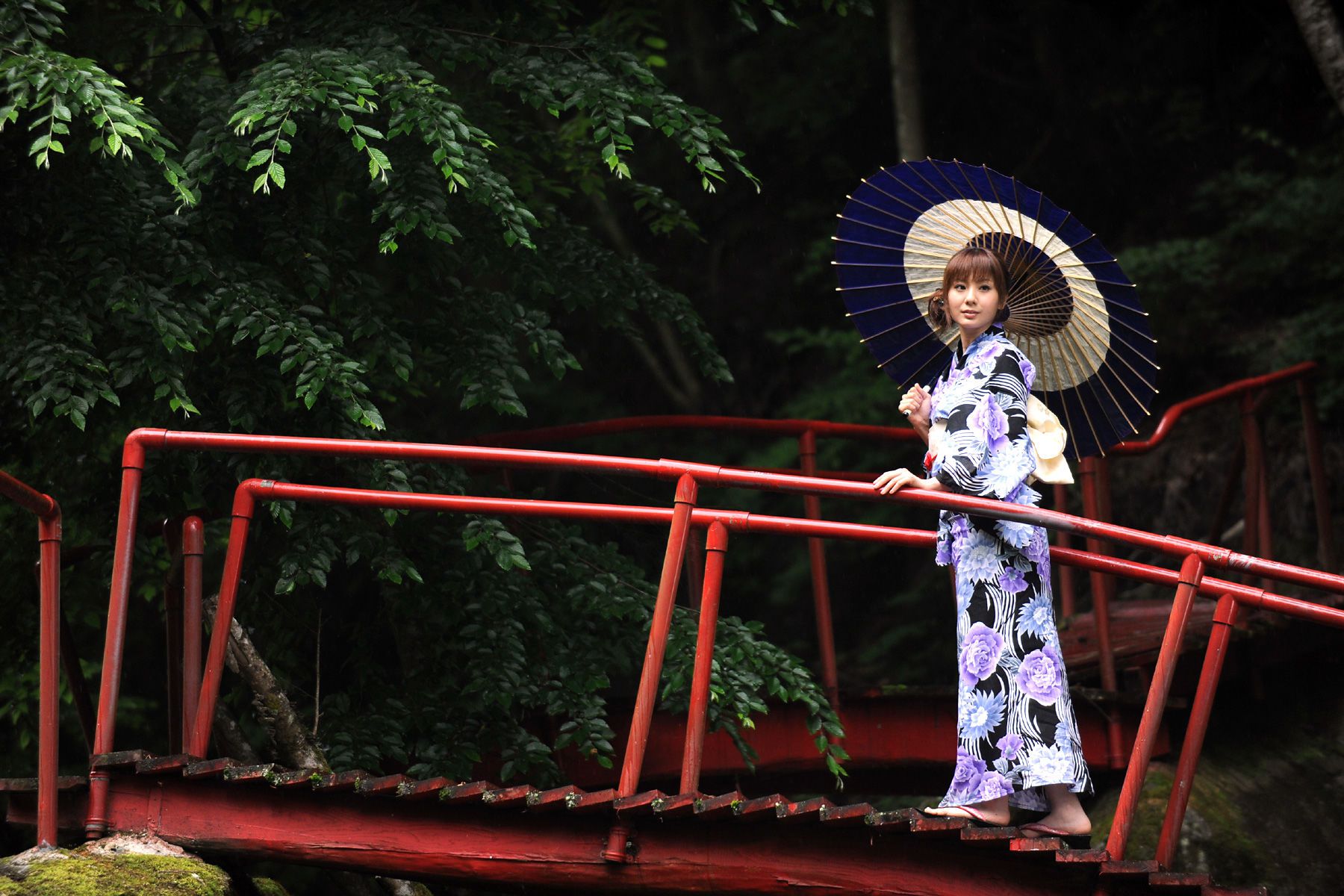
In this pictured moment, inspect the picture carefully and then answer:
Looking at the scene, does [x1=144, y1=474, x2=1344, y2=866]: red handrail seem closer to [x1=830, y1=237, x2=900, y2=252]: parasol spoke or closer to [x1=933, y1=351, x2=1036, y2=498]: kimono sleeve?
[x1=933, y1=351, x2=1036, y2=498]: kimono sleeve

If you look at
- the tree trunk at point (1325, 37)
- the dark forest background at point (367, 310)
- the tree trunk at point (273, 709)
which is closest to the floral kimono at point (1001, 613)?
the dark forest background at point (367, 310)

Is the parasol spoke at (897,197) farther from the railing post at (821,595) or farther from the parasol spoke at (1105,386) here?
the railing post at (821,595)

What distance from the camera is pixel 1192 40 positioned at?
405 inches

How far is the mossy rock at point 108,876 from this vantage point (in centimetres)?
331

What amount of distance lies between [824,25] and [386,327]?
768 cm

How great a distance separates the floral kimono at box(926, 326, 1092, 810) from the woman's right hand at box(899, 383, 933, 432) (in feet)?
0.39

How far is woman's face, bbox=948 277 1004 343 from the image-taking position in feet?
12.3

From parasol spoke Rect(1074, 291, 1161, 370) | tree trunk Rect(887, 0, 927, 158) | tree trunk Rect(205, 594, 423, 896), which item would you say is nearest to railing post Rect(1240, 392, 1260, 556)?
parasol spoke Rect(1074, 291, 1161, 370)

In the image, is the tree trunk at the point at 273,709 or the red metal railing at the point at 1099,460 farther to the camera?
the red metal railing at the point at 1099,460

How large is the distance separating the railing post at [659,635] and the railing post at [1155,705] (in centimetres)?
124

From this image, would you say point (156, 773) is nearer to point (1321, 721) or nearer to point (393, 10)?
point (393, 10)

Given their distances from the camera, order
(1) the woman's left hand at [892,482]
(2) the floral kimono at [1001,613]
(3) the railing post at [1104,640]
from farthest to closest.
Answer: (3) the railing post at [1104,640]
(2) the floral kimono at [1001,613]
(1) the woman's left hand at [892,482]

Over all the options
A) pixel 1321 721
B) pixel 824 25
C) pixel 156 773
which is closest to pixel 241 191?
pixel 156 773

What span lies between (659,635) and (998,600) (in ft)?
3.15
